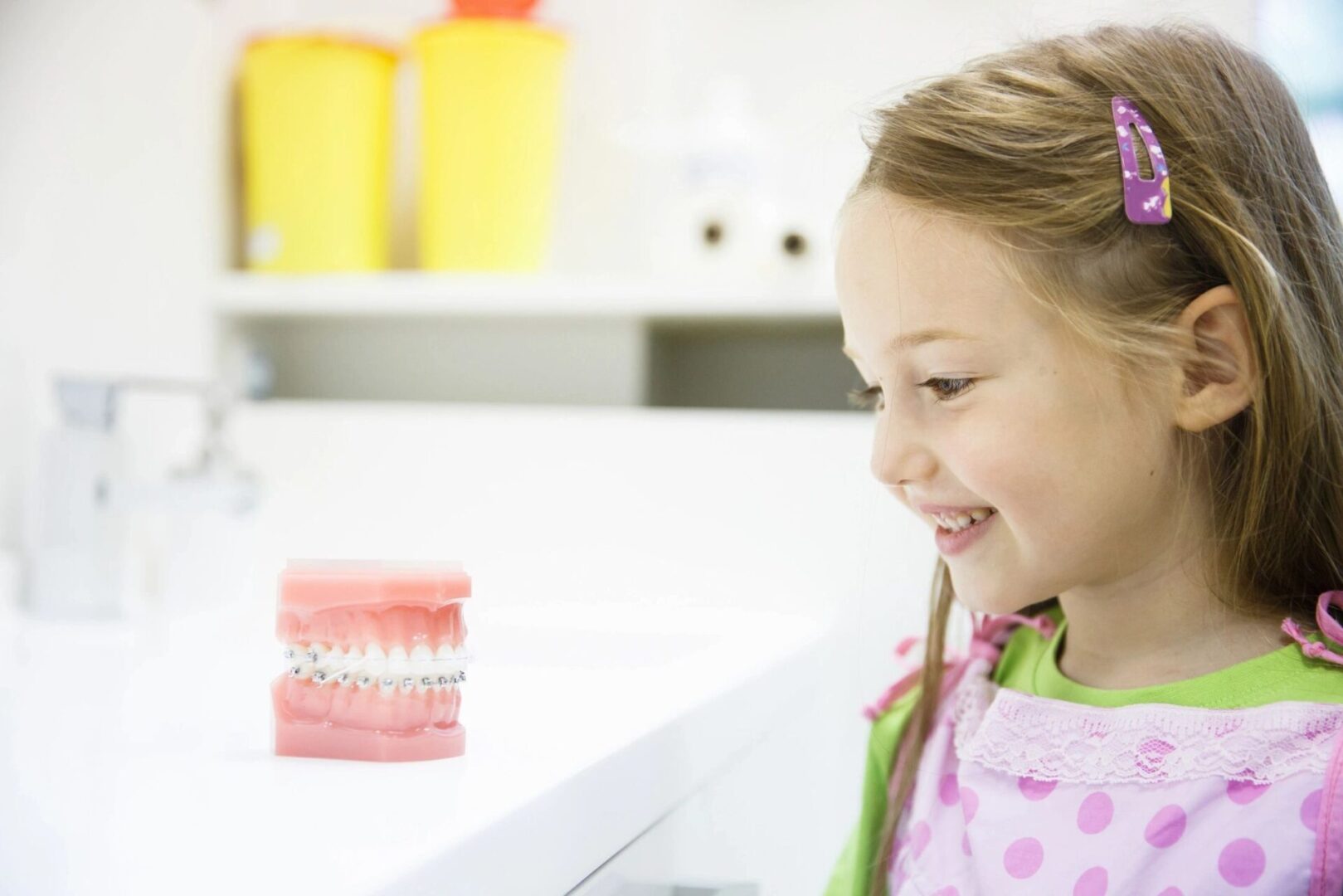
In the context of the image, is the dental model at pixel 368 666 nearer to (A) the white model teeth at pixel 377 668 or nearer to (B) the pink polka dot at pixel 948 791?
(A) the white model teeth at pixel 377 668

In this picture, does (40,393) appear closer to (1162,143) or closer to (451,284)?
(451,284)

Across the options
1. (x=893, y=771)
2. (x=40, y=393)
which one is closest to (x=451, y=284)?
(x=40, y=393)

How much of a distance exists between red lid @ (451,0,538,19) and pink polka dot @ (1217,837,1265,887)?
1.07 m

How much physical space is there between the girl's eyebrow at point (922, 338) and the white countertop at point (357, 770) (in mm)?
231

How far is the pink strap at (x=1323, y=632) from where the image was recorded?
747 millimetres

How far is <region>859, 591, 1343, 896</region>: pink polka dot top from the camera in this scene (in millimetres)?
685

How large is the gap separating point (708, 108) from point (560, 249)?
0.76ft

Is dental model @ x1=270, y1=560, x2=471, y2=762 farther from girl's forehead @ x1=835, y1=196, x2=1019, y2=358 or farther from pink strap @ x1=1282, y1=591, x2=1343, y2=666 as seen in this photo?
pink strap @ x1=1282, y1=591, x2=1343, y2=666

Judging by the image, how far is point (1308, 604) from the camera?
0.80 m

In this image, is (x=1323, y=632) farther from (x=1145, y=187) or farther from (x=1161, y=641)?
(x=1145, y=187)

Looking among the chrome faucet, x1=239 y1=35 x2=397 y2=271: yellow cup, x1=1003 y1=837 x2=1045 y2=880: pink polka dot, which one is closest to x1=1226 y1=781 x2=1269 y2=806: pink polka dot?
x1=1003 y1=837 x2=1045 y2=880: pink polka dot

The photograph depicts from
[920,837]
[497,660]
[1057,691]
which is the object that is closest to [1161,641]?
[1057,691]

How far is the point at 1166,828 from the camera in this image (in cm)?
72

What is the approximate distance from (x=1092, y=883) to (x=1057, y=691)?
15cm
